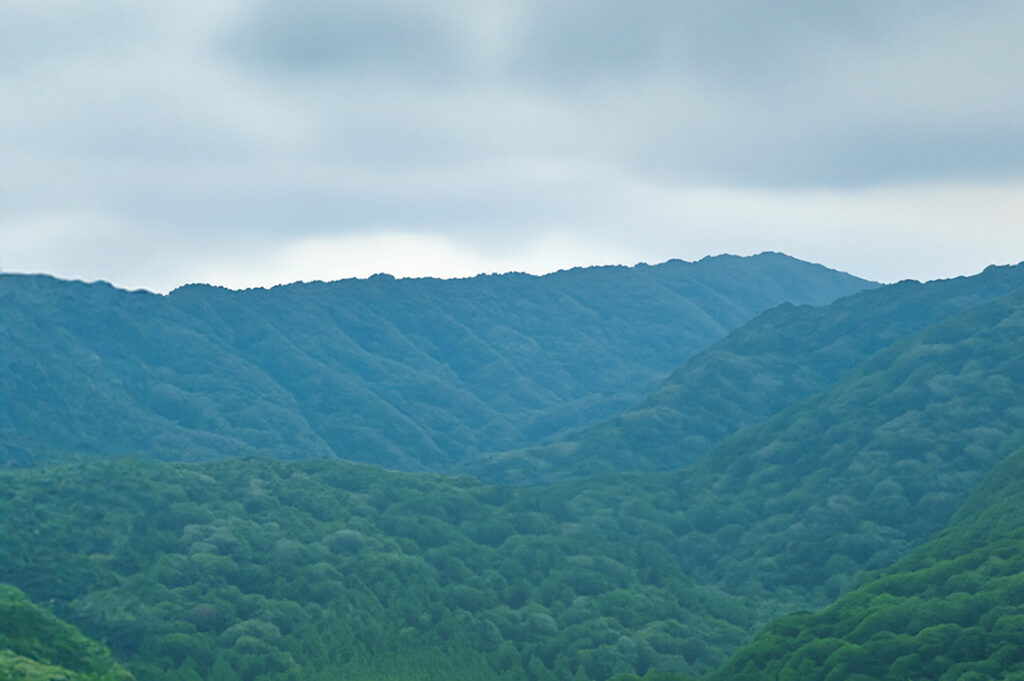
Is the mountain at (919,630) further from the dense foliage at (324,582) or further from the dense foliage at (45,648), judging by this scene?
the dense foliage at (45,648)

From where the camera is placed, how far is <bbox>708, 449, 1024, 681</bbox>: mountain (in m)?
77.6

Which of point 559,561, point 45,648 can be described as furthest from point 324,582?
point 45,648

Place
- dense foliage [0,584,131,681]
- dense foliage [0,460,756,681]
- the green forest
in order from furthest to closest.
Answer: dense foliage [0,460,756,681]
the green forest
dense foliage [0,584,131,681]

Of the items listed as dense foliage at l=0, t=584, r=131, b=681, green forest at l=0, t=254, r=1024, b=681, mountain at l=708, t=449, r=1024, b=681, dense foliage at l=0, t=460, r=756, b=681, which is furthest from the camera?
dense foliage at l=0, t=460, r=756, b=681

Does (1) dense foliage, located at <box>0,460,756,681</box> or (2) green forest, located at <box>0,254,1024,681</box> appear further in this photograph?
(1) dense foliage, located at <box>0,460,756,681</box>

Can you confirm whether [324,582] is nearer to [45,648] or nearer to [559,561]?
[559,561]

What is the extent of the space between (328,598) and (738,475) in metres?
83.2

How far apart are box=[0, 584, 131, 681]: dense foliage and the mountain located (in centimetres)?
4955

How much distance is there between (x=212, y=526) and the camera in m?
128

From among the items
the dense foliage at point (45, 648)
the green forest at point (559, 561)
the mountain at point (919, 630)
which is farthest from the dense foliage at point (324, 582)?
the mountain at point (919, 630)

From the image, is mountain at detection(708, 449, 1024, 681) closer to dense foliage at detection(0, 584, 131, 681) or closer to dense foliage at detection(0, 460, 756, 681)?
dense foliage at detection(0, 460, 756, 681)

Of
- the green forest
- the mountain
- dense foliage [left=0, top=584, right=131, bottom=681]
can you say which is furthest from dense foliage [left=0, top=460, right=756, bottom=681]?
the mountain

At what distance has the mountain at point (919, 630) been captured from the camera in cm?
7762

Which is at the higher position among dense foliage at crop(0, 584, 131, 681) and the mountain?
dense foliage at crop(0, 584, 131, 681)
